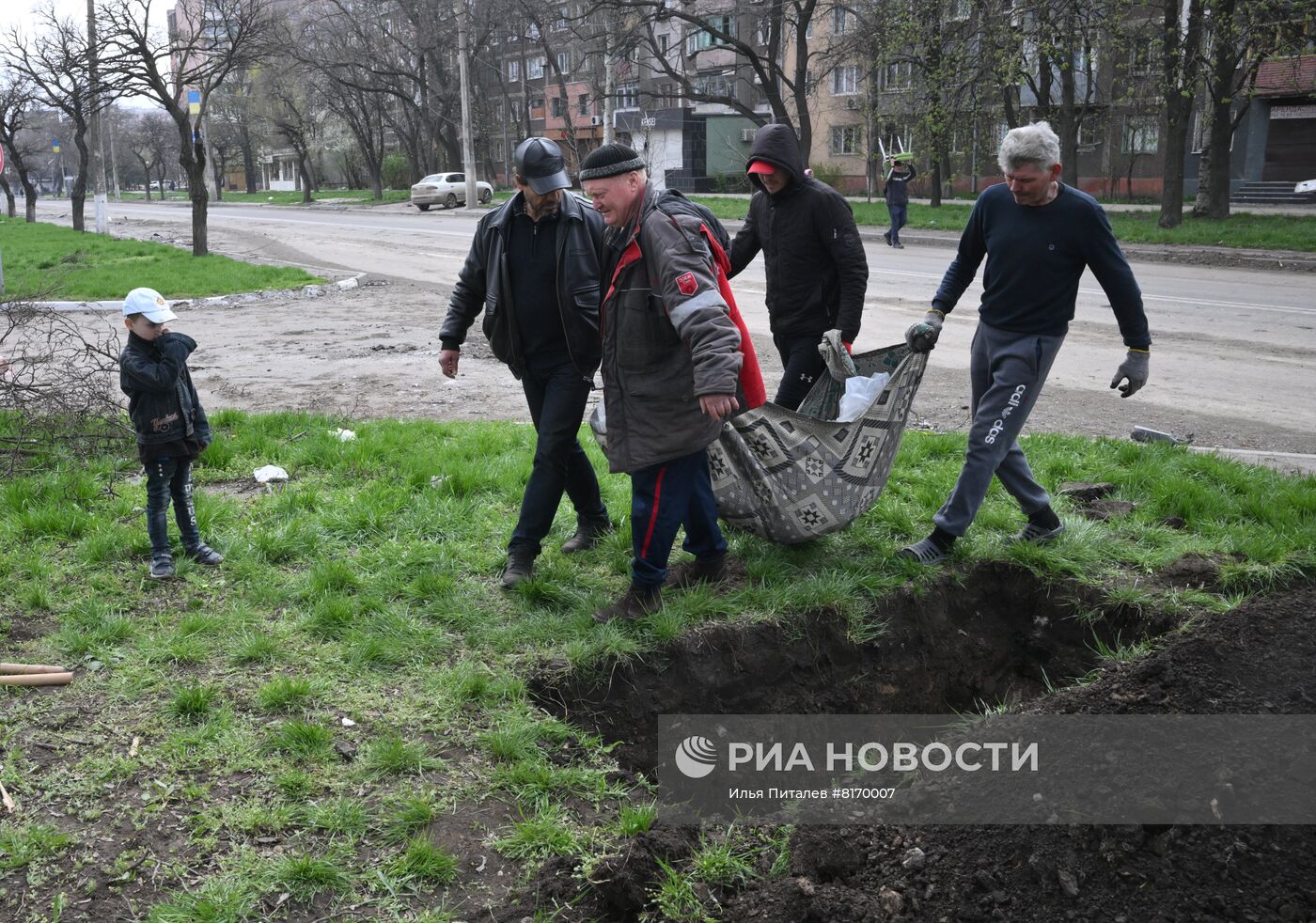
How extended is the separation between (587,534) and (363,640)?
55.2 inches

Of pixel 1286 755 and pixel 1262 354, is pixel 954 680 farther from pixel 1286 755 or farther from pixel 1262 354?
pixel 1262 354

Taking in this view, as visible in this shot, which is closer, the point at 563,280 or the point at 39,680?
the point at 39,680

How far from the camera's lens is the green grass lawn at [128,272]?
16703 mm

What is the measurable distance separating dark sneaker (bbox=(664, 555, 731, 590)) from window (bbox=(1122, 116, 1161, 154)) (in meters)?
37.8

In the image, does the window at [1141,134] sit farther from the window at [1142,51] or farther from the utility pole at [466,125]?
the utility pole at [466,125]

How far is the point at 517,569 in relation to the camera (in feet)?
16.2

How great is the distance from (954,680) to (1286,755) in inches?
66.2

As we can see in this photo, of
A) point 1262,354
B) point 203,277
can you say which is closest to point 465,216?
point 203,277

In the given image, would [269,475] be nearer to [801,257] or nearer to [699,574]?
[699,574]

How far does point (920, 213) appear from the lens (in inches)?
1228

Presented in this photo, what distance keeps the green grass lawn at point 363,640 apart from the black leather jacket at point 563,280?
1.07 metres

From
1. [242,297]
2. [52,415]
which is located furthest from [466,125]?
[52,415]

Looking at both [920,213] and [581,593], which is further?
[920,213]

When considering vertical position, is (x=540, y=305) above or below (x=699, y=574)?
above
